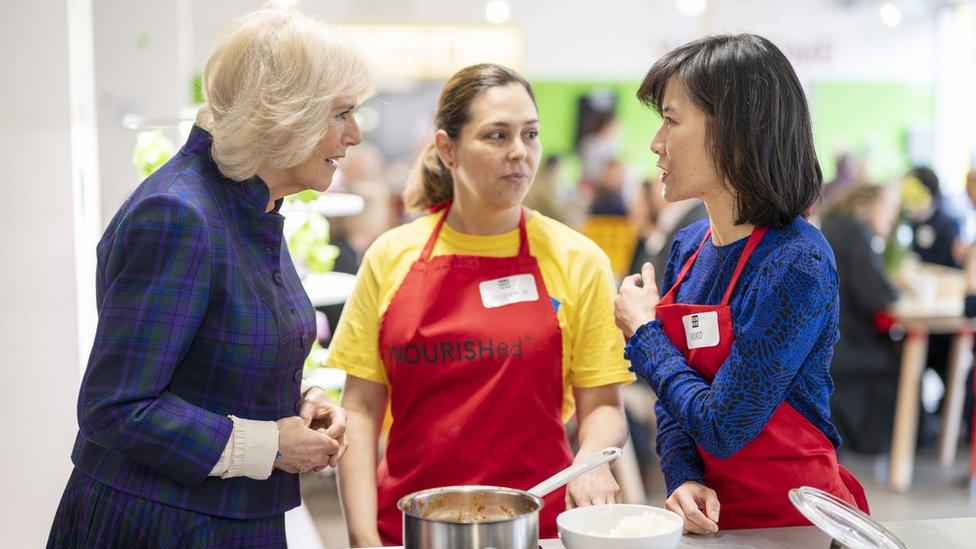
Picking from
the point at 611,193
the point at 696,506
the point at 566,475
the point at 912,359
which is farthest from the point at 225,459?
the point at 611,193

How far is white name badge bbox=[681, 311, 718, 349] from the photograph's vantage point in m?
1.65

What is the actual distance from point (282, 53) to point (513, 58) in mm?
6268

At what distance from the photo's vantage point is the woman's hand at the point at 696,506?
1.61 meters

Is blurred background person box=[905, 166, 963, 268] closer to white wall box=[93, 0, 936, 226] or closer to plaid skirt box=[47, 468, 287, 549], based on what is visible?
white wall box=[93, 0, 936, 226]

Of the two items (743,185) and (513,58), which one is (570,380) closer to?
(743,185)

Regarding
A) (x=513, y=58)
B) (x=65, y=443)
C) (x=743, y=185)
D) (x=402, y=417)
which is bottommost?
(x=65, y=443)

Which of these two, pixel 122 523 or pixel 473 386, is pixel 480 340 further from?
pixel 122 523

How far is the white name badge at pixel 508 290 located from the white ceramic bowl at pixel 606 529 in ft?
2.08

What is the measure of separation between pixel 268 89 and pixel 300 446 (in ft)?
1.89

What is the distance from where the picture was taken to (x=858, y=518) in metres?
1.45

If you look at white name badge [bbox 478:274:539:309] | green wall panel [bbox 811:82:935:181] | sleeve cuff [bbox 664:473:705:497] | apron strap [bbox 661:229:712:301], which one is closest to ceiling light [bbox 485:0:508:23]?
green wall panel [bbox 811:82:935:181]

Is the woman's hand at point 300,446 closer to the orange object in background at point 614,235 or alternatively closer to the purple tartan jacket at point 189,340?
the purple tartan jacket at point 189,340

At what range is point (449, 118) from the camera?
86.7 inches

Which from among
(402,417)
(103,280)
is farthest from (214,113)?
(402,417)
